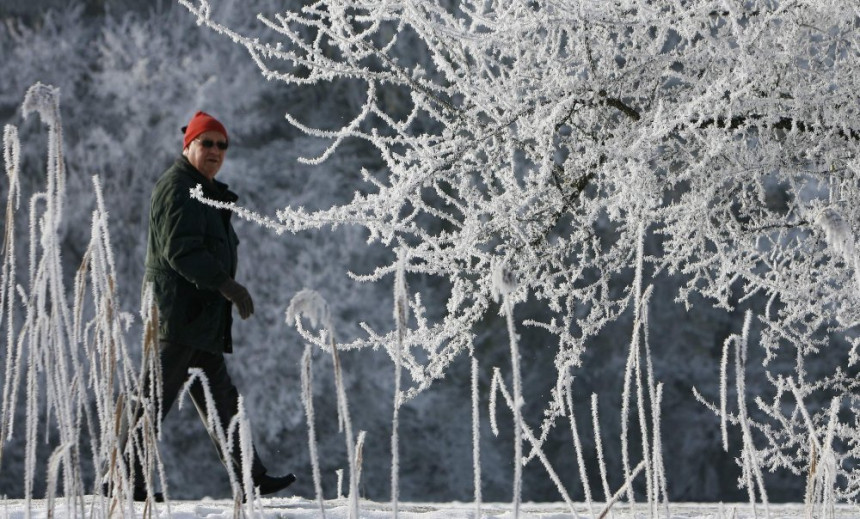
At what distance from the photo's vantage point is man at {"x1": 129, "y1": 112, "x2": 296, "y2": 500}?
350 centimetres

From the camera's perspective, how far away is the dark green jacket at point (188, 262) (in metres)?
3.50

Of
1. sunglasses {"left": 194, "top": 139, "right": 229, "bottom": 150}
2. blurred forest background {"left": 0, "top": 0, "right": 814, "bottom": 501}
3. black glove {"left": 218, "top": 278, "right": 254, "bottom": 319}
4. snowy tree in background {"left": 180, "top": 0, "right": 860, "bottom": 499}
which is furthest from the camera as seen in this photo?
blurred forest background {"left": 0, "top": 0, "right": 814, "bottom": 501}

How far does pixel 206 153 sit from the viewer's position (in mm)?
3752

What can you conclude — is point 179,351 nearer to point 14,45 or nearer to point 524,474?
point 524,474

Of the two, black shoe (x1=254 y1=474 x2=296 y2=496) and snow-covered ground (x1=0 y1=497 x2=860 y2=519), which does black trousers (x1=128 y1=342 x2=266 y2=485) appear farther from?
snow-covered ground (x1=0 y1=497 x2=860 y2=519)

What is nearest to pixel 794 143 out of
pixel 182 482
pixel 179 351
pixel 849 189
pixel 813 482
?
pixel 849 189

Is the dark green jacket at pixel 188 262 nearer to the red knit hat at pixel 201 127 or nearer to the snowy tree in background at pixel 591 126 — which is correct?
the red knit hat at pixel 201 127

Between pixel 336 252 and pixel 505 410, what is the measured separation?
2.10 meters

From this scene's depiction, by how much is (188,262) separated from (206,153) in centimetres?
45

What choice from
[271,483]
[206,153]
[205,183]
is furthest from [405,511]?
[206,153]

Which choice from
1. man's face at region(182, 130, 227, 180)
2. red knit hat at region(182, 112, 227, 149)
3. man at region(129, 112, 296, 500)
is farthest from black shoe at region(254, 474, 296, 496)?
red knit hat at region(182, 112, 227, 149)

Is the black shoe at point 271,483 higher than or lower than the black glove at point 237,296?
lower

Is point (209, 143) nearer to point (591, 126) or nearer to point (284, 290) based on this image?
point (591, 126)

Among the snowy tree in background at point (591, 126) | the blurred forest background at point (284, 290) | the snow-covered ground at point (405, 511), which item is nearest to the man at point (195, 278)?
the snow-covered ground at point (405, 511)
